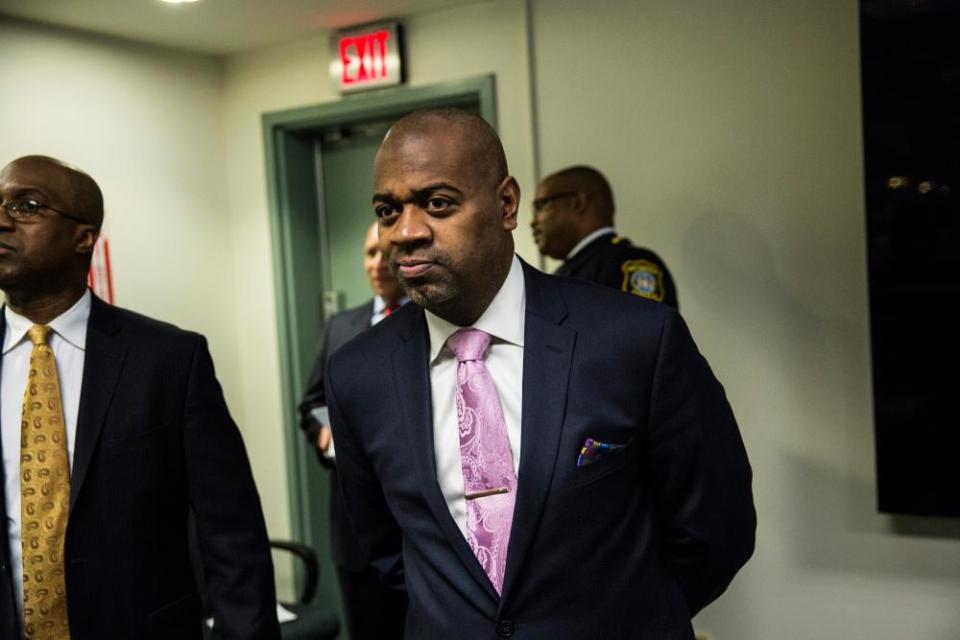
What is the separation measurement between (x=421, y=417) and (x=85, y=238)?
2.74 feet

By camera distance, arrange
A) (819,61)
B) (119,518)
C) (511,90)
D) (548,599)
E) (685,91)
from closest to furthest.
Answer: (548,599), (119,518), (819,61), (685,91), (511,90)

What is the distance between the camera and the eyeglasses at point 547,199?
2.98 meters

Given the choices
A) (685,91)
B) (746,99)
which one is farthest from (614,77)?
(746,99)

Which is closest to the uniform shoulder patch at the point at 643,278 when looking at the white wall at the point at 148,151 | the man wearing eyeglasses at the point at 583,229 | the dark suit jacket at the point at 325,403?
the man wearing eyeglasses at the point at 583,229

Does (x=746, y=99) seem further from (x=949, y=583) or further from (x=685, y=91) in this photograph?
(x=949, y=583)

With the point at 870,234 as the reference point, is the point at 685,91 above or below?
above

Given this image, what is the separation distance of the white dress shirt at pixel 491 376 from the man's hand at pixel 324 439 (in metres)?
1.43

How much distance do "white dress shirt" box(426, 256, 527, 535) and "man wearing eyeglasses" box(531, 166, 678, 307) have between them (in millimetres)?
1317

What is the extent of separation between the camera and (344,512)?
275 cm

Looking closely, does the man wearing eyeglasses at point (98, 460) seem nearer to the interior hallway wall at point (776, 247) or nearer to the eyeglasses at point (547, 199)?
the eyeglasses at point (547, 199)

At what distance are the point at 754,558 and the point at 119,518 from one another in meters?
Answer: 2.16

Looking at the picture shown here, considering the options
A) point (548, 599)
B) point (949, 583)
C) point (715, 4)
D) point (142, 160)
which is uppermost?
point (715, 4)

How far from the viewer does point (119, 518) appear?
1.65 meters

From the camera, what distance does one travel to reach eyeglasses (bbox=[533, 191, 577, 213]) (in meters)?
2.98
